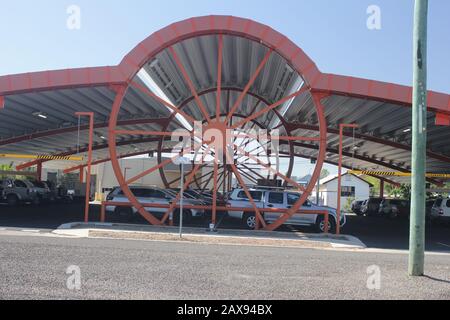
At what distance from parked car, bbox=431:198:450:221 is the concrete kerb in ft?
43.3

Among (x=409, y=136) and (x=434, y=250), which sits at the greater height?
(x=409, y=136)

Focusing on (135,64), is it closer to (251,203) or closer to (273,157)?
(251,203)

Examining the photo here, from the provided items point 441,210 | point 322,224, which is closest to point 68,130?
point 322,224

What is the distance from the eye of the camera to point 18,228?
1714 cm

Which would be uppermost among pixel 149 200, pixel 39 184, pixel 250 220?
pixel 39 184

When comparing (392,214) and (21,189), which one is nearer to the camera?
(21,189)

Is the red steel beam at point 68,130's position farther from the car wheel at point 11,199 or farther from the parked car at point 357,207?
the parked car at point 357,207

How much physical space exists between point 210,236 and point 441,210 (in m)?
17.5

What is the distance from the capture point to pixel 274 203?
20250 mm

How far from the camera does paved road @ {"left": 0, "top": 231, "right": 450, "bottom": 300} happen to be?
24.2ft

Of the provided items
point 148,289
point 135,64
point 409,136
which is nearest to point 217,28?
point 135,64

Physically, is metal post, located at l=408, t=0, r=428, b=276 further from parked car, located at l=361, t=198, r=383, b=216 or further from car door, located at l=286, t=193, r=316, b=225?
parked car, located at l=361, t=198, r=383, b=216

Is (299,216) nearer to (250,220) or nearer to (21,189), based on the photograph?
(250,220)
